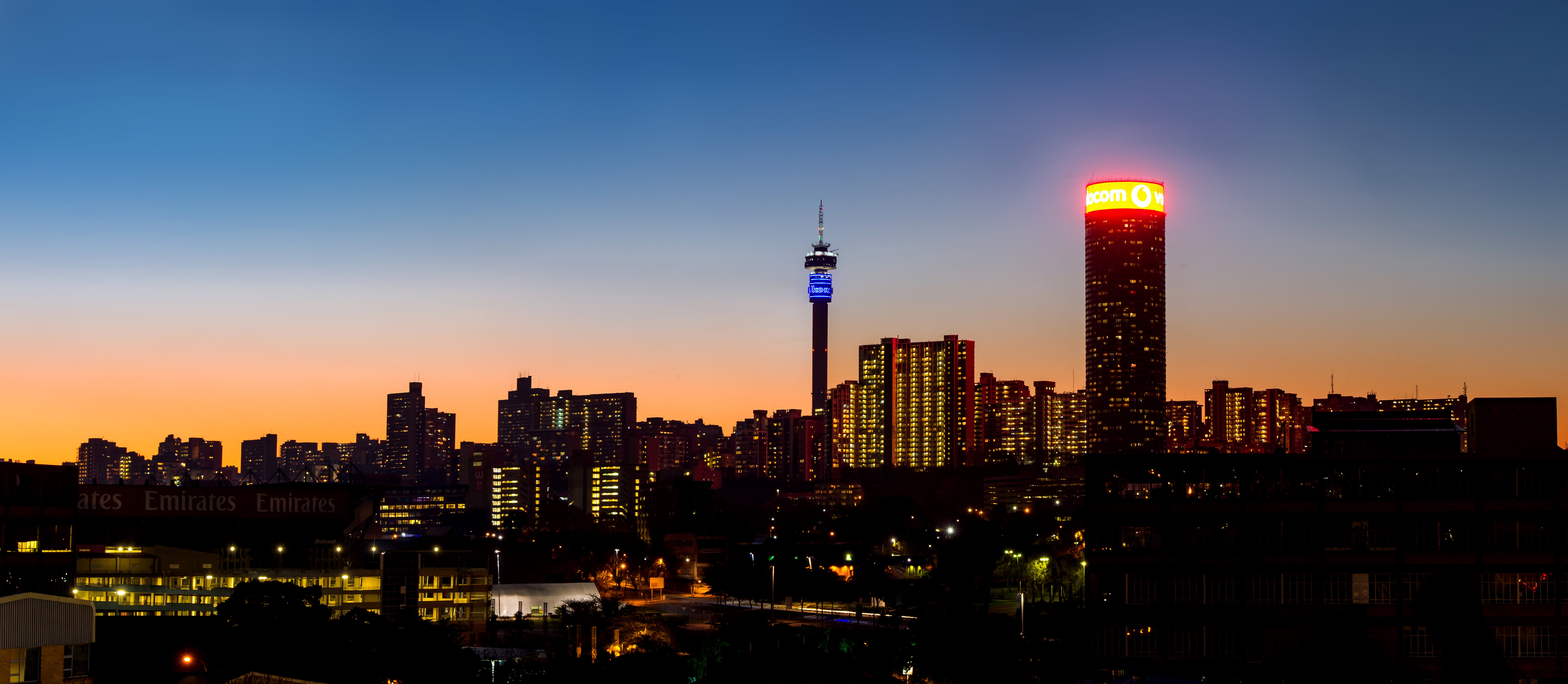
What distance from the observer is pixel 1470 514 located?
8444cm

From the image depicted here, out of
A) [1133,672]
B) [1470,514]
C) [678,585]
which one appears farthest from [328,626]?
[678,585]

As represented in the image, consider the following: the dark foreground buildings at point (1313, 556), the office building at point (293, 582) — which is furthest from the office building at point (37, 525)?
the dark foreground buildings at point (1313, 556)

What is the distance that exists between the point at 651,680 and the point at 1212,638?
1251 inches

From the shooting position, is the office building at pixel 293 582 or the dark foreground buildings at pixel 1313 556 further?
the office building at pixel 293 582

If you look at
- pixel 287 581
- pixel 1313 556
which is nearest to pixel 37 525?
pixel 287 581

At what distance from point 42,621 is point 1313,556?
216ft

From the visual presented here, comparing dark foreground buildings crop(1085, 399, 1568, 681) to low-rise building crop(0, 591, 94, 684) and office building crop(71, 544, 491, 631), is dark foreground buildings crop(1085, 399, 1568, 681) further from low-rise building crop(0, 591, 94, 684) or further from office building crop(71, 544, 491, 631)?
office building crop(71, 544, 491, 631)

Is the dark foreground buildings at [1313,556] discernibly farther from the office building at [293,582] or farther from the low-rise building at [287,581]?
the low-rise building at [287,581]

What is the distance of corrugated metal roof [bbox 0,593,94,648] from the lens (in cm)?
4597

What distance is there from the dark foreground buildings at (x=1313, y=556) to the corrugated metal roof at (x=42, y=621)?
5376 centimetres

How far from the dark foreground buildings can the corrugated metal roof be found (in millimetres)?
53764

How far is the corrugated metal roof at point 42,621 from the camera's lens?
45969mm

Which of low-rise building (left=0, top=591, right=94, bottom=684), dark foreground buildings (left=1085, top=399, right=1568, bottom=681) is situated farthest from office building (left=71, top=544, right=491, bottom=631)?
low-rise building (left=0, top=591, right=94, bottom=684)

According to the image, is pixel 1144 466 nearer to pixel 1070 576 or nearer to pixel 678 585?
pixel 1070 576
